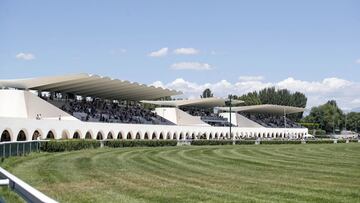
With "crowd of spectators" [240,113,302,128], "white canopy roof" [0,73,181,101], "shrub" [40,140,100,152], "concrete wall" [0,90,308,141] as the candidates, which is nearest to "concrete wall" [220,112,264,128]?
"crowd of spectators" [240,113,302,128]

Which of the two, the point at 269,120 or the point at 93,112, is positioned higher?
the point at 269,120

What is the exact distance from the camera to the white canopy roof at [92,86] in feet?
183

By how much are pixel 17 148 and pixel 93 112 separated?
1652 inches

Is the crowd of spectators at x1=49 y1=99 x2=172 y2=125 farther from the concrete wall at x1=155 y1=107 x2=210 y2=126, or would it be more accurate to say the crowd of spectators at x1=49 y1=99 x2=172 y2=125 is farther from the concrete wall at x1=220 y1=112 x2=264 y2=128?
the concrete wall at x1=220 y1=112 x2=264 y2=128

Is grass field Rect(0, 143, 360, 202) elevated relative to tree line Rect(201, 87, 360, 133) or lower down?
lower down

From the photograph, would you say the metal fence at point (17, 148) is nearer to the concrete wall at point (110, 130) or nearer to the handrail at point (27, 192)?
the concrete wall at point (110, 130)

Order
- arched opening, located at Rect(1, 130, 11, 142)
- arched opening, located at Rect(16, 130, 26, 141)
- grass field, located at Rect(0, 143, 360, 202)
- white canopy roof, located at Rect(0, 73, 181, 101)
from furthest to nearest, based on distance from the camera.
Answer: white canopy roof, located at Rect(0, 73, 181, 101) → arched opening, located at Rect(16, 130, 26, 141) → arched opening, located at Rect(1, 130, 11, 142) → grass field, located at Rect(0, 143, 360, 202)

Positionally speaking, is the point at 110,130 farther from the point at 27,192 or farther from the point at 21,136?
the point at 27,192

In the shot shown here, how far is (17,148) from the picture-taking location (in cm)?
2561

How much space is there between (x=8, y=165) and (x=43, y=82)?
37.8 meters

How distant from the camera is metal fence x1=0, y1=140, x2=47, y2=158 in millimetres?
22344

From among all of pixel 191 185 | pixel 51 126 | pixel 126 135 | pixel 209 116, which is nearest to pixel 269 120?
pixel 209 116

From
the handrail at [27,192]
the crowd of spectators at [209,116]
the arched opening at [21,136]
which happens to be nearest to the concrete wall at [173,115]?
the crowd of spectators at [209,116]

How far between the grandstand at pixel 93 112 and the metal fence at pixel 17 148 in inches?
445
